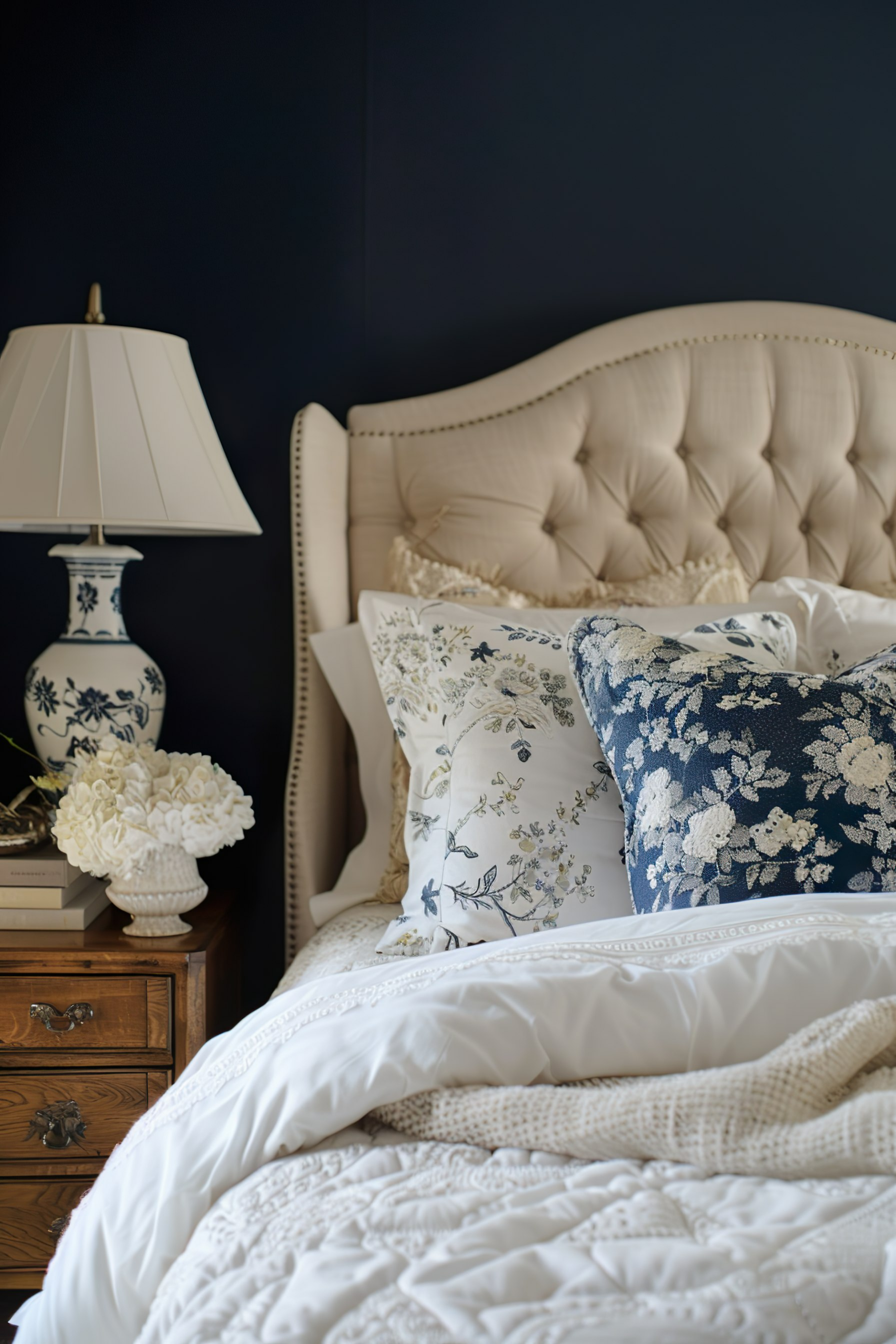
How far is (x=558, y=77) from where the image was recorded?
2.06 m

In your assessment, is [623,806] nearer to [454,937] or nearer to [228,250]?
[454,937]

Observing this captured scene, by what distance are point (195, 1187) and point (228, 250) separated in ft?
5.78

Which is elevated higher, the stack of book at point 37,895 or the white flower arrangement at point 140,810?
the white flower arrangement at point 140,810

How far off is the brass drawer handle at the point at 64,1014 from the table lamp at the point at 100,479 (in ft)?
1.24

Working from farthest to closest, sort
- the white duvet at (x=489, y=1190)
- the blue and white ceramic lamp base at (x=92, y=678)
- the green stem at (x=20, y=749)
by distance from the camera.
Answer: the blue and white ceramic lamp base at (x=92, y=678) < the green stem at (x=20, y=749) < the white duvet at (x=489, y=1190)

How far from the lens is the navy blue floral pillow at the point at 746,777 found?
1.11 metres

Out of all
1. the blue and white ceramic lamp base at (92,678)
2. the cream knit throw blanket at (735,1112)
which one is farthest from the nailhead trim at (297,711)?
the cream knit throw blanket at (735,1112)

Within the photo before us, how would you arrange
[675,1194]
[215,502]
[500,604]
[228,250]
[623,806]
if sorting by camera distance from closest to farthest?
1. [675,1194]
2. [623,806]
3. [215,502]
4. [500,604]
5. [228,250]

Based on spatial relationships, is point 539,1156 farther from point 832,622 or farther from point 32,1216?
point 832,622

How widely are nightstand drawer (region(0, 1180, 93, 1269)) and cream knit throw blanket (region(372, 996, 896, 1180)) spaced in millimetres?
934

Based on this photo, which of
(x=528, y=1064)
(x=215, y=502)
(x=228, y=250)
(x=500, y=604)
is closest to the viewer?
(x=528, y=1064)

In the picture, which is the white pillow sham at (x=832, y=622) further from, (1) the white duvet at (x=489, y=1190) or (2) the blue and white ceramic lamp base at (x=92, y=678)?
(2) the blue and white ceramic lamp base at (x=92, y=678)

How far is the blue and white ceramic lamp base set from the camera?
1.67m

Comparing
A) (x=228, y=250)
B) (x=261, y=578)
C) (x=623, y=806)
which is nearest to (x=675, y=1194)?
(x=623, y=806)
